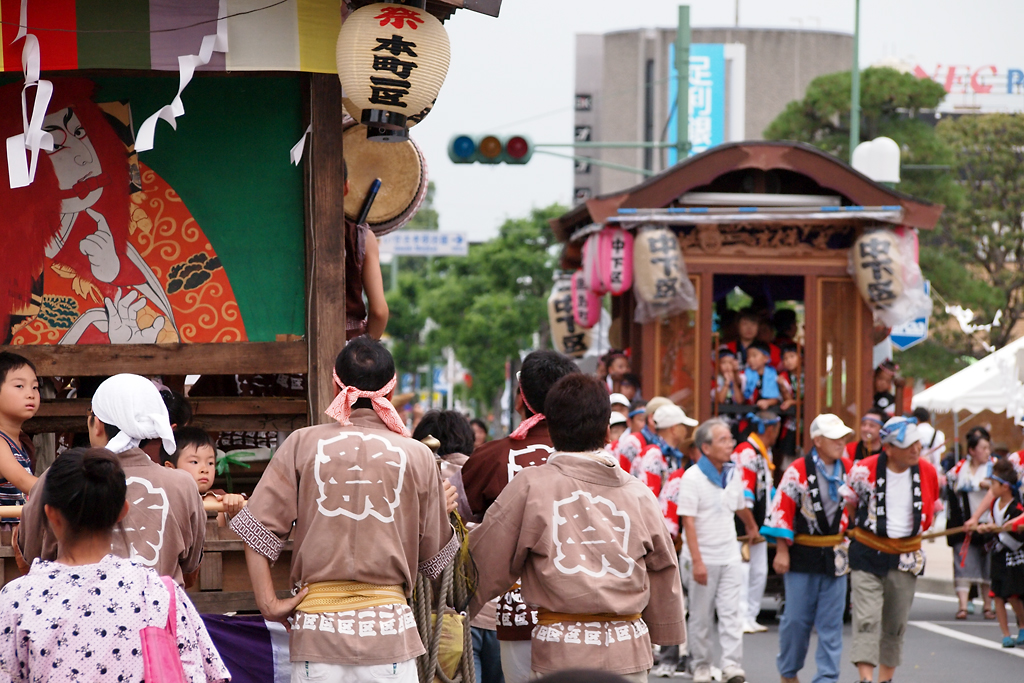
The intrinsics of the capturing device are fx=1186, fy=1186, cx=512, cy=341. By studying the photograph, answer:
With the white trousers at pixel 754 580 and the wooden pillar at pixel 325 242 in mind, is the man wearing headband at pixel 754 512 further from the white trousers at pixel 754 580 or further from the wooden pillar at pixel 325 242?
the wooden pillar at pixel 325 242

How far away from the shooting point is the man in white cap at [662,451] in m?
9.48

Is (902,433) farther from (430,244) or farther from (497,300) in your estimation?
(430,244)

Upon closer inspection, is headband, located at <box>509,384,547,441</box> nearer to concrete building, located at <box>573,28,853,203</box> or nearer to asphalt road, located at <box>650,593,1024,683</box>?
asphalt road, located at <box>650,593,1024,683</box>

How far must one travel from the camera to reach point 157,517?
13.0 feet

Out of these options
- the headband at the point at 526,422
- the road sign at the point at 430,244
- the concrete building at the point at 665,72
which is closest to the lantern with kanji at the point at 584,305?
the headband at the point at 526,422

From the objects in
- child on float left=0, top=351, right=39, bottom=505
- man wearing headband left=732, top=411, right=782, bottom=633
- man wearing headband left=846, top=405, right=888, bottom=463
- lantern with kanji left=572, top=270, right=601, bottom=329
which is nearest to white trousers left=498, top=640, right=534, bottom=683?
child on float left=0, top=351, right=39, bottom=505

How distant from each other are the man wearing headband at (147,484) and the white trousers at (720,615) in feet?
16.4

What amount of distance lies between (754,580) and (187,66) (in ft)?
25.0

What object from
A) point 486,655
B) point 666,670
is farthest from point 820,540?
point 486,655

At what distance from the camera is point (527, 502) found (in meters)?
4.06

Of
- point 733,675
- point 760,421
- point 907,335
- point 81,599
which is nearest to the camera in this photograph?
point 81,599

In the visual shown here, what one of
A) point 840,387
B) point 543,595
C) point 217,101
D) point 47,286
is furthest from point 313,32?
point 840,387

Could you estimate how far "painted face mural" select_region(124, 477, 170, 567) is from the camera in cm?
392

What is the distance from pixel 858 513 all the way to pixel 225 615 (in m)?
4.67
